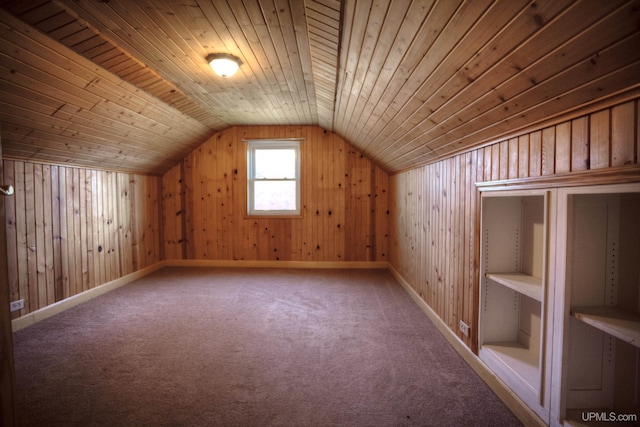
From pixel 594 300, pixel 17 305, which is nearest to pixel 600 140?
pixel 594 300

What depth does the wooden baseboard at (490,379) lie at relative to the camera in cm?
Result: 159

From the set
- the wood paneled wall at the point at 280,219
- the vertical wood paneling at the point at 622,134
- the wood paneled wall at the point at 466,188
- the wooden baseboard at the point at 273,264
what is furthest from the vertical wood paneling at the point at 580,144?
the wooden baseboard at the point at 273,264

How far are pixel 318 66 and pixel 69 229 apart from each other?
3.13 meters

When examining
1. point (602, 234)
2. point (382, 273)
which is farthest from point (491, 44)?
point (382, 273)

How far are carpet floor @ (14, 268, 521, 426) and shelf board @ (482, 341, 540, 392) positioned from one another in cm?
21

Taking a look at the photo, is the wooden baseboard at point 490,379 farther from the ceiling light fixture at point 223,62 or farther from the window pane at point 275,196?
the window pane at point 275,196

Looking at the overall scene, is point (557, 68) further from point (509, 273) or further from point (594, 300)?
point (509, 273)

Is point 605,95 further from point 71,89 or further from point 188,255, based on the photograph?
point 188,255

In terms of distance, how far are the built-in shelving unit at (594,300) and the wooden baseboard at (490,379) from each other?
0.57 feet

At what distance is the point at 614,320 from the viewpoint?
1.25 m

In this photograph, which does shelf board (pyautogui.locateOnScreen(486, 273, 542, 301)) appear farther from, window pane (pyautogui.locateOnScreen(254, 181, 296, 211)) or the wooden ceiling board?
window pane (pyautogui.locateOnScreen(254, 181, 296, 211))

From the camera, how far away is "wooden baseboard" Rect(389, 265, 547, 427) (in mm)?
1591

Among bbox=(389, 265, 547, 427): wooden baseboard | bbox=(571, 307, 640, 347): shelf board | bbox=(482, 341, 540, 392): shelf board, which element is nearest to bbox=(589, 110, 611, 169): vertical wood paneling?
bbox=(571, 307, 640, 347): shelf board

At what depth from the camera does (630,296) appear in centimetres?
138
